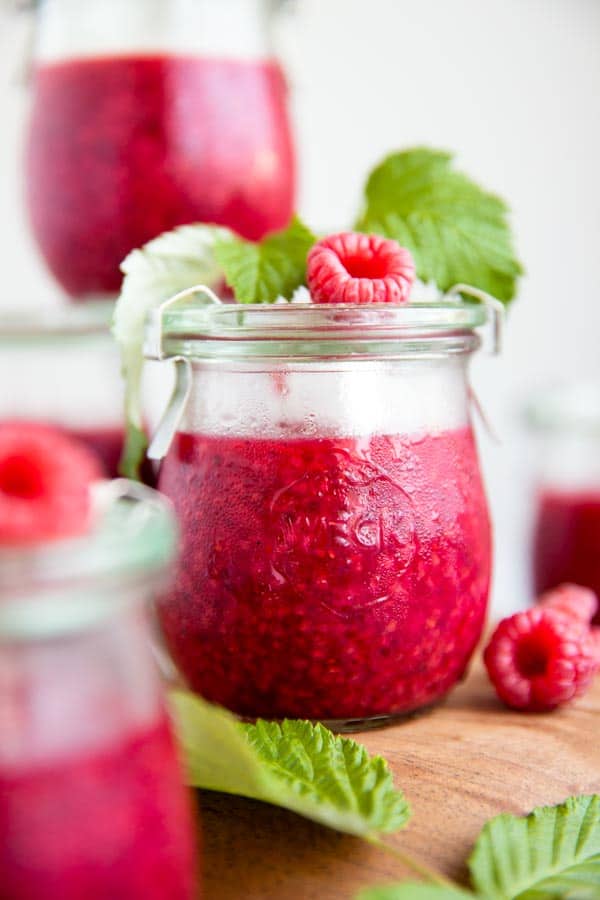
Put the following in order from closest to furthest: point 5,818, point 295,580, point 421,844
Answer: point 5,818 → point 421,844 → point 295,580

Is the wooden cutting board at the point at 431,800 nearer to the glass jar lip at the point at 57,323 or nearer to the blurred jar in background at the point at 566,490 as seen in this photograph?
the blurred jar in background at the point at 566,490

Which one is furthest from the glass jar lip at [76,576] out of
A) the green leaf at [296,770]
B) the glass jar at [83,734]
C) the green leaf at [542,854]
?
the green leaf at [542,854]

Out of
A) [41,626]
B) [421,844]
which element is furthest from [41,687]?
[421,844]

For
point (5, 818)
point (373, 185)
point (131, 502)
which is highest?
point (373, 185)

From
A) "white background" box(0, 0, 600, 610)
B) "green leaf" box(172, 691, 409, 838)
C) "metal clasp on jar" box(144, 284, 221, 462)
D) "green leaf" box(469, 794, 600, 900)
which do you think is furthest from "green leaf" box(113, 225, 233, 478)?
"white background" box(0, 0, 600, 610)

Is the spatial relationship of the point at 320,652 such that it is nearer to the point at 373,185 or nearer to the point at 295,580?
the point at 295,580
